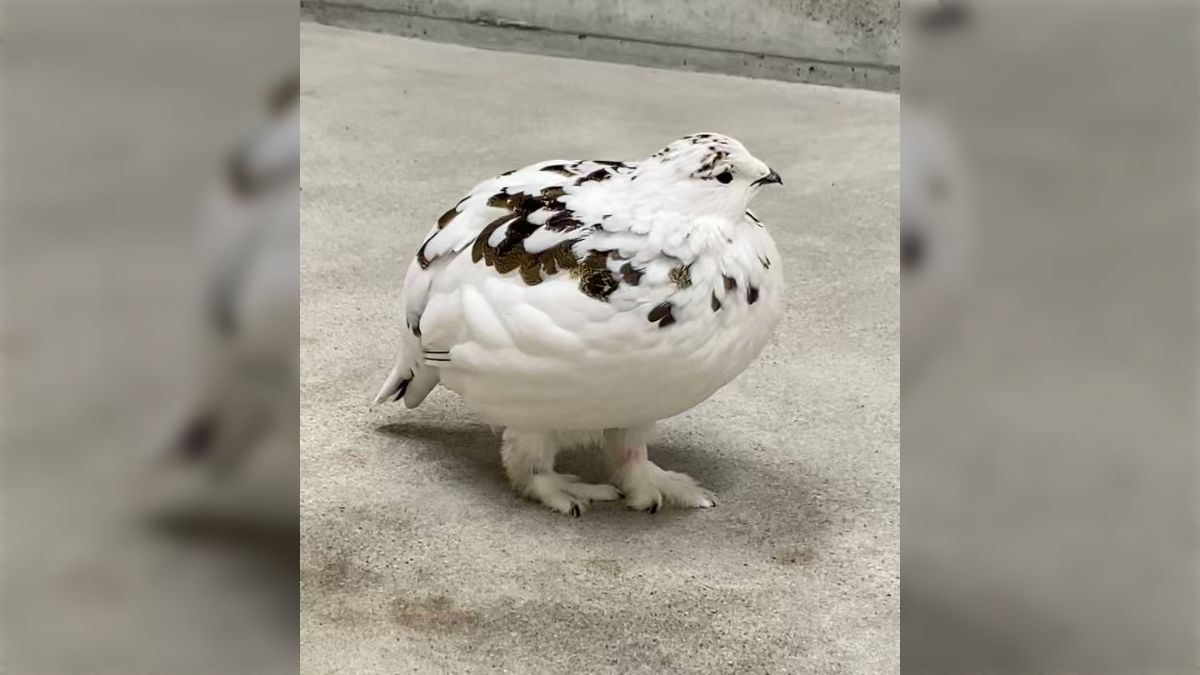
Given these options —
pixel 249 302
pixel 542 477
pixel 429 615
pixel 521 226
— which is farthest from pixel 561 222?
pixel 249 302

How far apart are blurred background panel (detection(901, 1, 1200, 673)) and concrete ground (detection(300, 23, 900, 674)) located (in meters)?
0.62

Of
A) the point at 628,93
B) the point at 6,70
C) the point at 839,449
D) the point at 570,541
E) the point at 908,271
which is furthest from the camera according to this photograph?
the point at 628,93

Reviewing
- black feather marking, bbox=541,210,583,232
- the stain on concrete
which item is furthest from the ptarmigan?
the stain on concrete

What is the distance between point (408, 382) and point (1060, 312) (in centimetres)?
116

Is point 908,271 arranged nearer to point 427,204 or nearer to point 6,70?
point 6,70

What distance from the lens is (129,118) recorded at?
1.16 feet

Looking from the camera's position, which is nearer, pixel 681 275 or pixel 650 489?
→ pixel 681 275

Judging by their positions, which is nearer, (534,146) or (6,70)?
(6,70)

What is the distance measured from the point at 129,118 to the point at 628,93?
10.7 ft

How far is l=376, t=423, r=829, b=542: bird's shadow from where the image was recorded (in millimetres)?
1393

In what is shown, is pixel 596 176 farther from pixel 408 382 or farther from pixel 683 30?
pixel 683 30

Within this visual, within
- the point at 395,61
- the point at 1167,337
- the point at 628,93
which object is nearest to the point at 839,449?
the point at 1167,337

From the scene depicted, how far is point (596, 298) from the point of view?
3.88 feet

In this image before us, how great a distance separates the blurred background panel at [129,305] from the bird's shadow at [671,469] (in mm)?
972
